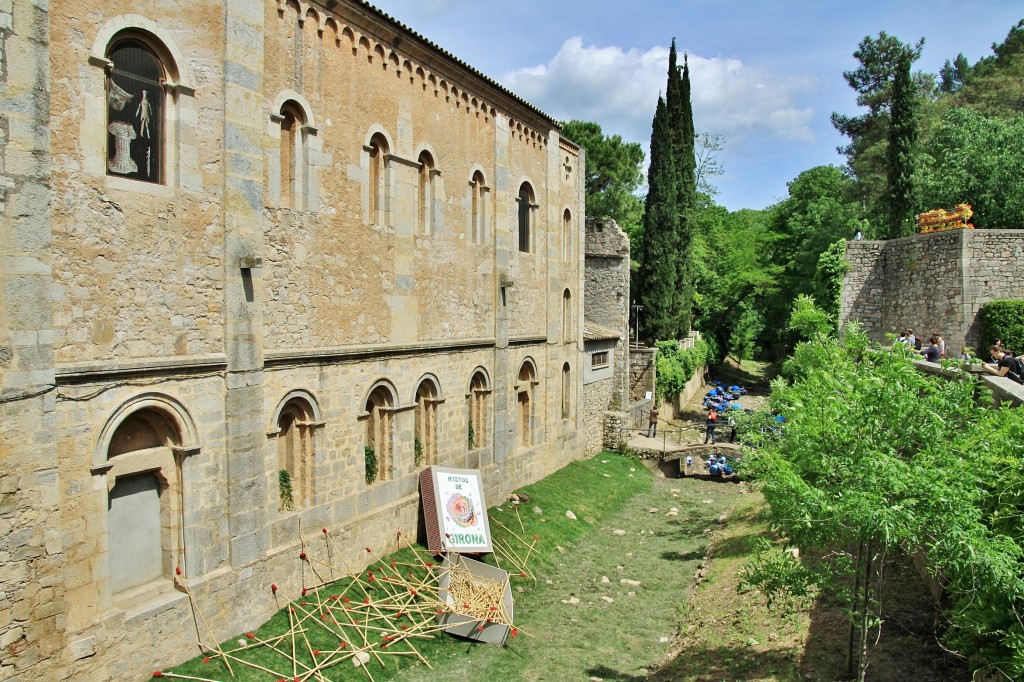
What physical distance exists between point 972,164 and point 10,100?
28.0 metres

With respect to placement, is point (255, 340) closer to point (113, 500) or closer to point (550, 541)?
point (113, 500)

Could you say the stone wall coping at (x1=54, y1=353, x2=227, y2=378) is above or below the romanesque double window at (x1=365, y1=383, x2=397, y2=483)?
above

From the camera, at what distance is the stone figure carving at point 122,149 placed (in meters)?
9.05

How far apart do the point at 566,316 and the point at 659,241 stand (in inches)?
468

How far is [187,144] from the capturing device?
9828 mm

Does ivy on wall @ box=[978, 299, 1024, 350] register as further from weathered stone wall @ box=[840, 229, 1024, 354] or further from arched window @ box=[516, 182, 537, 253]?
arched window @ box=[516, 182, 537, 253]

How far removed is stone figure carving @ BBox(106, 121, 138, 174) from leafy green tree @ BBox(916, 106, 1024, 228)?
2610 cm

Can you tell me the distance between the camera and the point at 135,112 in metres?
9.30

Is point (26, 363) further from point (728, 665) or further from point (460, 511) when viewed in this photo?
point (728, 665)

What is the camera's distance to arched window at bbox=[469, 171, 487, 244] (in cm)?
1759

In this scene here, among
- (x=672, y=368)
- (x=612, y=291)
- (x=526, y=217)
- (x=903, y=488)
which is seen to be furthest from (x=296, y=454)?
(x=672, y=368)

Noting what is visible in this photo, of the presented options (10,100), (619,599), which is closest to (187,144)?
(10,100)

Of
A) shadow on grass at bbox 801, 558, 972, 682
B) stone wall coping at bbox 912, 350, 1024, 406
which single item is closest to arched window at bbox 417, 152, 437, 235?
stone wall coping at bbox 912, 350, 1024, 406

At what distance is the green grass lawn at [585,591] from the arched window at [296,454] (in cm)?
179
